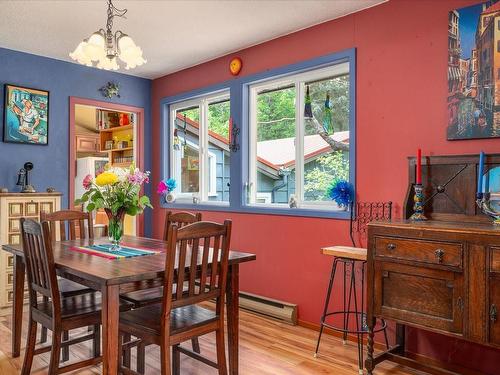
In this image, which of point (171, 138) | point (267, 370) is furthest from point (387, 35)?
point (171, 138)

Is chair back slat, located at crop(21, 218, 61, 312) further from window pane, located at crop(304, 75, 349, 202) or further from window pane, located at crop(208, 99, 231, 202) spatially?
window pane, located at crop(208, 99, 231, 202)

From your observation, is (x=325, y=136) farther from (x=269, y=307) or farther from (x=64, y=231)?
(x=64, y=231)

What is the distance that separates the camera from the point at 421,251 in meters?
2.20

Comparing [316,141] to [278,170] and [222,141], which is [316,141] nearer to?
[278,170]

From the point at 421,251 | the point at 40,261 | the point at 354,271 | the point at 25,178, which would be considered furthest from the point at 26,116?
the point at 421,251

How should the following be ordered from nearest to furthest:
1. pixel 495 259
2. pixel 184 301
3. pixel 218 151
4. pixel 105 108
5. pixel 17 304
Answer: pixel 495 259 < pixel 184 301 < pixel 17 304 < pixel 218 151 < pixel 105 108

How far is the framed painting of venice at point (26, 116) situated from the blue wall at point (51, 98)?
0.16 ft

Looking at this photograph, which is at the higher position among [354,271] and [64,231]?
[64,231]

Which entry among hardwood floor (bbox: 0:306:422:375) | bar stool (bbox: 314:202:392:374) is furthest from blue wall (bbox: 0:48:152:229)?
bar stool (bbox: 314:202:392:374)

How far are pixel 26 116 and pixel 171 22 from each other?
1888 mm

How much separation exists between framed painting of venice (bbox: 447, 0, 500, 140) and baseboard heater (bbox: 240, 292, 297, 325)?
186cm

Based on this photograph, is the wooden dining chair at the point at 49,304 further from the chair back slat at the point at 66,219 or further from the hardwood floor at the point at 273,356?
the chair back slat at the point at 66,219

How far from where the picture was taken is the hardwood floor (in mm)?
2562

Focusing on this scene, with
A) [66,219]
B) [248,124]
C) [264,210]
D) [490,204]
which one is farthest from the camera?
[248,124]
